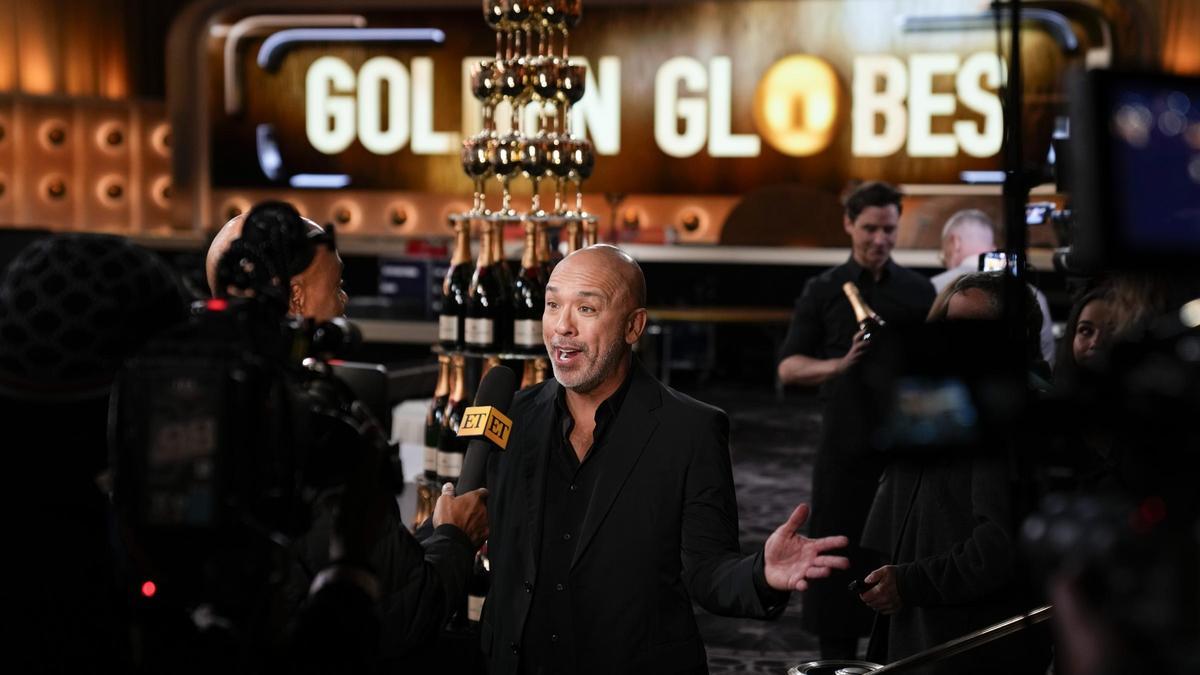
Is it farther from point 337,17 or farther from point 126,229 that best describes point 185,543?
point 126,229

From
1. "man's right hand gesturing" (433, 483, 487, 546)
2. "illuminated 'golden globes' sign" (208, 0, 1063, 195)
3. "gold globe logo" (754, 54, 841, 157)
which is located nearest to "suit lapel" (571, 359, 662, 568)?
"man's right hand gesturing" (433, 483, 487, 546)

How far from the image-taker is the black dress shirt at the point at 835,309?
457 centimetres

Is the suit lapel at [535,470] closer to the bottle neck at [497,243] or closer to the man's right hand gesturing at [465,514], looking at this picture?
the man's right hand gesturing at [465,514]

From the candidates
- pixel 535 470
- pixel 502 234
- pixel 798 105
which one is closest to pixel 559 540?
pixel 535 470

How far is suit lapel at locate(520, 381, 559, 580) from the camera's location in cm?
244

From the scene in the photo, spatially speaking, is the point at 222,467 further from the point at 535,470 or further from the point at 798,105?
the point at 798,105

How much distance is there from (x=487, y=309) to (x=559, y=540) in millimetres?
1378

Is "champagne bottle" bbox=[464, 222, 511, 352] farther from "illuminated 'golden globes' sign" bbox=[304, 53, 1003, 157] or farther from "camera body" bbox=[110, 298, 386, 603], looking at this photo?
"illuminated 'golden globes' sign" bbox=[304, 53, 1003, 157]

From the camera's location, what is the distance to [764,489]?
757 cm

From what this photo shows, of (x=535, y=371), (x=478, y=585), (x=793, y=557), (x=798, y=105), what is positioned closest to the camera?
(x=793, y=557)

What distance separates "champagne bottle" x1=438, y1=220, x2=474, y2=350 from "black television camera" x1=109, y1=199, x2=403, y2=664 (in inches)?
96.1

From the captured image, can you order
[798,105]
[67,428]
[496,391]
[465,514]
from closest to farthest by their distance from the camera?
[67,428]
[465,514]
[496,391]
[798,105]

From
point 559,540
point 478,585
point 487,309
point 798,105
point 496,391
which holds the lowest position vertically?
point 478,585

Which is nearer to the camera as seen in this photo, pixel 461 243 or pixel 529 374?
pixel 529 374
